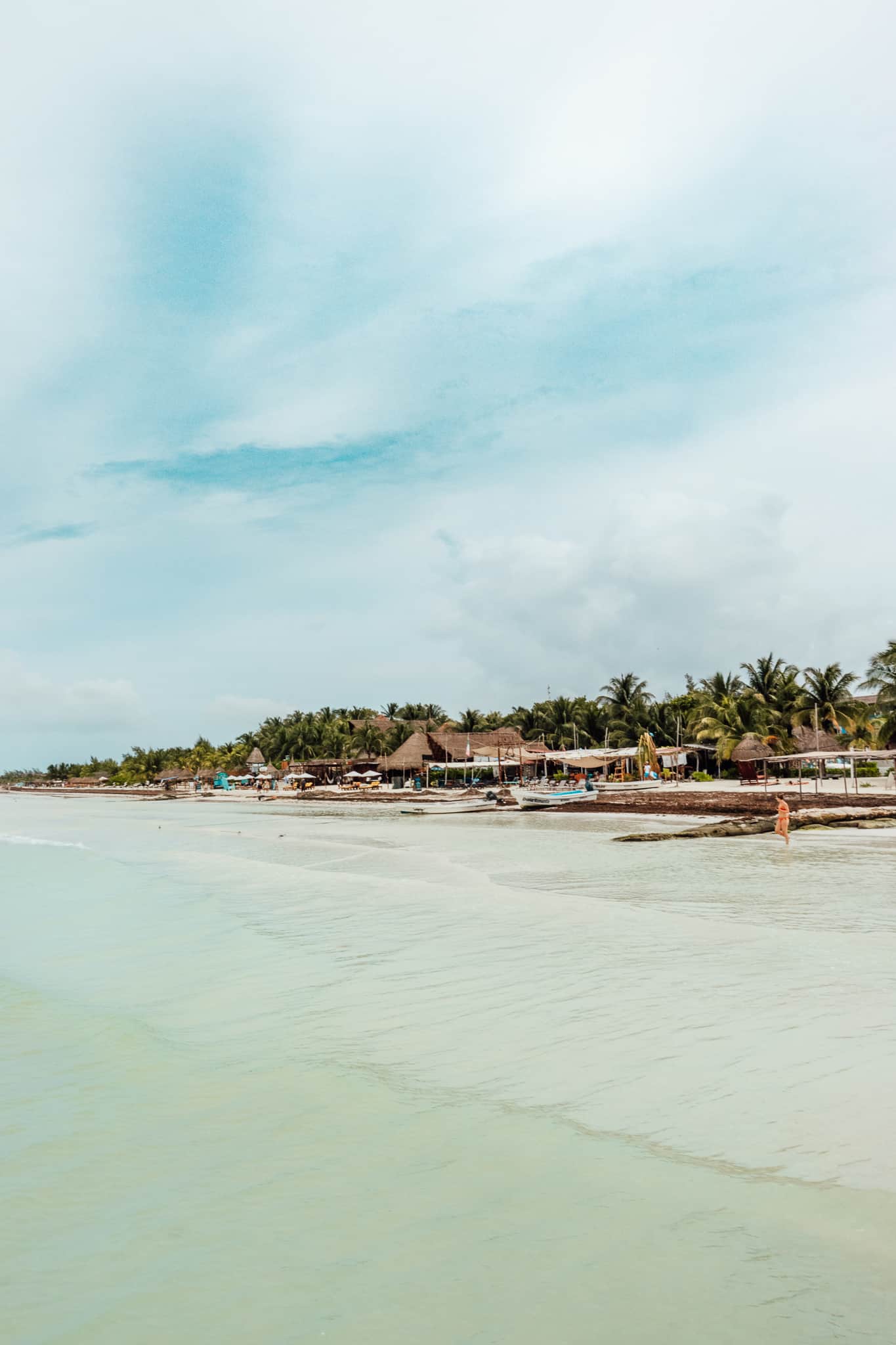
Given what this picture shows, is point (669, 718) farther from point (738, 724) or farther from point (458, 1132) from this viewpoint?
point (458, 1132)

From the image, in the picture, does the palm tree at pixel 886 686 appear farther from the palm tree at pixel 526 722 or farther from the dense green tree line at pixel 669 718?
the palm tree at pixel 526 722

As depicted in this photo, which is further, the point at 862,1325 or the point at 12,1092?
the point at 12,1092

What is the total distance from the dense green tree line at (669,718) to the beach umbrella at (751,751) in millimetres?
1093

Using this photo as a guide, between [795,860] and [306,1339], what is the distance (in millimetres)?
15590

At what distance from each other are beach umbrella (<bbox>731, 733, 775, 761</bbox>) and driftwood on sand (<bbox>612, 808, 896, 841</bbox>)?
20.7 meters

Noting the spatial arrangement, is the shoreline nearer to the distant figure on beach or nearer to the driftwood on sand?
the driftwood on sand

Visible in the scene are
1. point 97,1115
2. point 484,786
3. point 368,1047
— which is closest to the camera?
point 97,1115

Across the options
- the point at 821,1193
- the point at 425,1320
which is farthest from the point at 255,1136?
the point at 821,1193

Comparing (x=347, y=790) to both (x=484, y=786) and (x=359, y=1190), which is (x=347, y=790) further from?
(x=359, y=1190)

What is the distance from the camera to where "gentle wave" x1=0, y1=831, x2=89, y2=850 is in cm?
2791

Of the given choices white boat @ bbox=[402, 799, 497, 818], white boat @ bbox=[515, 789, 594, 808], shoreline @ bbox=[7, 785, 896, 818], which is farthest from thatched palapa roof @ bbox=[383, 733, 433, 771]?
white boat @ bbox=[515, 789, 594, 808]

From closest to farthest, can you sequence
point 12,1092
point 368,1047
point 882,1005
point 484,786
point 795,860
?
point 12,1092 → point 368,1047 → point 882,1005 → point 795,860 → point 484,786

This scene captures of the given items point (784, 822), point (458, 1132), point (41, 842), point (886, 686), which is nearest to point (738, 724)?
point (886, 686)

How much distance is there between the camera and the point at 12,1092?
231 inches
